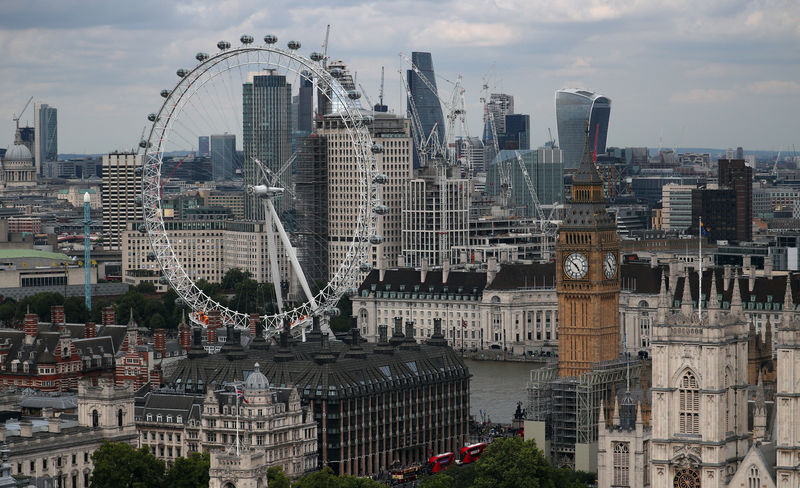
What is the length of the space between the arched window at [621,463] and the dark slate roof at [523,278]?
77.8 metres

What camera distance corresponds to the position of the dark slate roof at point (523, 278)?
178375 millimetres

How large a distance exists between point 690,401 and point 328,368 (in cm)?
3244

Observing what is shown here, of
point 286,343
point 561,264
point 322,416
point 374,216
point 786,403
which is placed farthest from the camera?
point 374,216

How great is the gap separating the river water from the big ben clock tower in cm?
636

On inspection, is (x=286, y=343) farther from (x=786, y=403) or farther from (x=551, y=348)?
(x=551, y=348)

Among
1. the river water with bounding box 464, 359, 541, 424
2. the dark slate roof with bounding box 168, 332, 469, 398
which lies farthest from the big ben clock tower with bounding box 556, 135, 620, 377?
the dark slate roof with bounding box 168, 332, 469, 398

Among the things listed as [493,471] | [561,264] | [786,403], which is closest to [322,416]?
[493,471]

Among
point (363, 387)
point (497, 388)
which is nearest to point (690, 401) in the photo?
point (363, 387)

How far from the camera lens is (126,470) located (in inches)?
4033

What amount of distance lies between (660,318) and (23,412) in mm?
45500

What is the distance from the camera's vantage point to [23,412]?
11888 cm

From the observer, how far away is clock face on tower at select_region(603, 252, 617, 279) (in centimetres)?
12862

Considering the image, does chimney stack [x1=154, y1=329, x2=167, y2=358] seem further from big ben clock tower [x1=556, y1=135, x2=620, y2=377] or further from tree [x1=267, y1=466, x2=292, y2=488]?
tree [x1=267, y1=466, x2=292, y2=488]

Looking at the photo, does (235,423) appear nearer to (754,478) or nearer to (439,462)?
(439,462)
